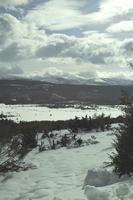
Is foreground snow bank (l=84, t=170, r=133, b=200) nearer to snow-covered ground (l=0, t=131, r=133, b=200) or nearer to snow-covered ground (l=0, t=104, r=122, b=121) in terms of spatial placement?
snow-covered ground (l=0, t=131, r=133, b=200)

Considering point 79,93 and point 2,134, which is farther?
point 79,93

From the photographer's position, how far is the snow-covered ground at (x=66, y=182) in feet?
17.5

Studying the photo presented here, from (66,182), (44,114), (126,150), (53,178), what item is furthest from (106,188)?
(44,114)

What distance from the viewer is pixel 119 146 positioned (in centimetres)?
723

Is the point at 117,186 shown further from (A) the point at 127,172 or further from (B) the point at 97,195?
(A) the point at 127,172

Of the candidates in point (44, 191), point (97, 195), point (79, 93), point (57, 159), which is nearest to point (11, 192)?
point (44, 191)

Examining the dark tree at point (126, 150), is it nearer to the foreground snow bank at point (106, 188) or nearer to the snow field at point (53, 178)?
the foreground snow bank at point (106, 188)

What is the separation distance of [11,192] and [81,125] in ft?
38.3

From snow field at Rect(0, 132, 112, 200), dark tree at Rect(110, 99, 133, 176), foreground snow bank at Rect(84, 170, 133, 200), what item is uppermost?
dark tree at Rect(110, 99, 133, 176)

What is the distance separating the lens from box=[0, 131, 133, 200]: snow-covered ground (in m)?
5.33

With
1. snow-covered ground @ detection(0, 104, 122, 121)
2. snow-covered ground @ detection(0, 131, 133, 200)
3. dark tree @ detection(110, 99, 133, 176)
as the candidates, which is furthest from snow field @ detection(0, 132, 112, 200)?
snow-covered ground @ detection(0, 104, 122, 121)

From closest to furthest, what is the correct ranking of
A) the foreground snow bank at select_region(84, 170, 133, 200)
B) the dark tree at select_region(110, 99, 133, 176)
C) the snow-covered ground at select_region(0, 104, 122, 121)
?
the foreground snow bank at select_region(84, 170, 133, 200) → the dark tree at select_region(110, 99, 133, 176) → the snow-covered ground at select_region(0, 104, 122, 121)

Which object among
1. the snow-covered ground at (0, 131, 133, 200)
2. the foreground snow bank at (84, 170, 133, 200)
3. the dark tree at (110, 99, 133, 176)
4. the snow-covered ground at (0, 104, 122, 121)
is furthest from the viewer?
the snow-covered ground at (0, 104, 122, 121)

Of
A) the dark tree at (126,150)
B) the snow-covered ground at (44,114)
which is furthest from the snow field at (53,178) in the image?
the snow-covered ground at (44,114)
